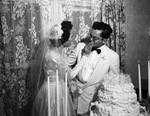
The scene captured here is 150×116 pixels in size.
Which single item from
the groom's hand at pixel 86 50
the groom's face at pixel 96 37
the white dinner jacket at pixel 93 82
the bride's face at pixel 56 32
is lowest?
the white dinner jacket at pixel 93 82

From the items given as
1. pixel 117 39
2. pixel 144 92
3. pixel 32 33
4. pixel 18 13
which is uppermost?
pixel 18 13

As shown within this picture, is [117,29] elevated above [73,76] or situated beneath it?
elevated above

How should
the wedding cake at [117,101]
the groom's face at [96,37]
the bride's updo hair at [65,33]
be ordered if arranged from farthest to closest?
the groom's face at [96,37], the bride's updo hair at [65,33], the wedding cake at [117,101]

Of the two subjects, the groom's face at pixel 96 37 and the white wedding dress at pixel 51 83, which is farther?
the groom's face at pixel 96 37

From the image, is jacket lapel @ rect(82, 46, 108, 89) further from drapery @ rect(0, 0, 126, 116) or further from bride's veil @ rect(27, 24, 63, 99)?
drapery @ rect(0, 0, 126, 116)

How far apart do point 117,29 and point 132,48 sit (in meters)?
0.72

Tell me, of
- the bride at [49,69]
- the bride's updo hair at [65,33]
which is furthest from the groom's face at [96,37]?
the bride at [49,69]

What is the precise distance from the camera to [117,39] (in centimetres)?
302

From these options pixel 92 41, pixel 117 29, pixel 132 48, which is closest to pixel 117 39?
pixel 117 29

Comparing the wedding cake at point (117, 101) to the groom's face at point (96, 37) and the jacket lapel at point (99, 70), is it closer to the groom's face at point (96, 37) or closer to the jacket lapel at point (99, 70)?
the jacket lapel at point (99, 70)

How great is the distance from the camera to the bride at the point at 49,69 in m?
1.85

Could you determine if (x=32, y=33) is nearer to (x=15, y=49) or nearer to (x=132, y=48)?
(x=15, y=49)

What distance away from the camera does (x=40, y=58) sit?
1.94m

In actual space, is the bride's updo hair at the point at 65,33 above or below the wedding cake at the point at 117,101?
above
